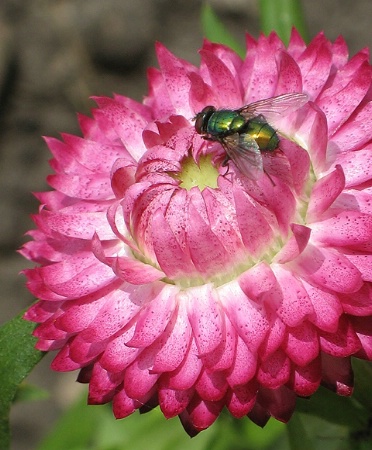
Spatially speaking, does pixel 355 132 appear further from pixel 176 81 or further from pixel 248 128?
pixel 176 81

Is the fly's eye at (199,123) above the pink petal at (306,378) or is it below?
above

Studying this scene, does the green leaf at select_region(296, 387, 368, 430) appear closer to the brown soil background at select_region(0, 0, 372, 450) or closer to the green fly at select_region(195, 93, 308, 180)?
the green fly at select_region(195, 93, 308, 180)

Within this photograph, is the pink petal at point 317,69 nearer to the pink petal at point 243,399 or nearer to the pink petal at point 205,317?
the pink petal at point 205,317

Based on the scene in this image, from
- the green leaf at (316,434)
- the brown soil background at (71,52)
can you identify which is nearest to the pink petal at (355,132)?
the green leaf at (316,434)

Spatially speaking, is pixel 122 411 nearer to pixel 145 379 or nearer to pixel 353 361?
pixel 145 379

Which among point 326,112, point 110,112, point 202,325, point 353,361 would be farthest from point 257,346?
point 110,112
